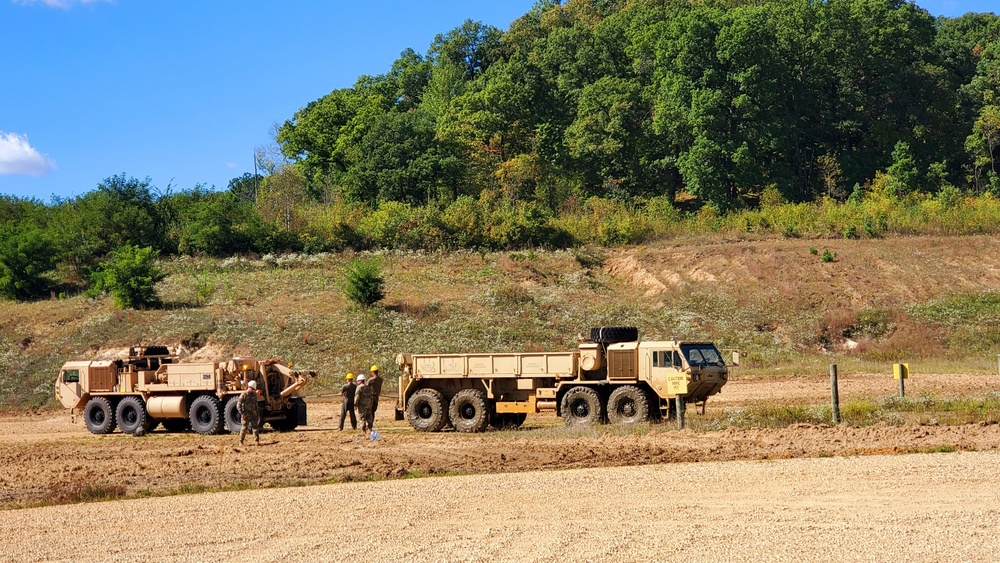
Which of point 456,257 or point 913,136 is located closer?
point 456,257

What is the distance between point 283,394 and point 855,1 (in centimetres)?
6803

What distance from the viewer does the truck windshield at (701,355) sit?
25266mm

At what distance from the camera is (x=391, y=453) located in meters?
22.2

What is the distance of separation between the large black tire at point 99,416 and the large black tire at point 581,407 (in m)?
13.0

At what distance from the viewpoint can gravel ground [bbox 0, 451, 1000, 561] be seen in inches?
496

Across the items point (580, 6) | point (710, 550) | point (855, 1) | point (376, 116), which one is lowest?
point (710, 550)

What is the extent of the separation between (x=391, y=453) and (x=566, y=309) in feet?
93.1

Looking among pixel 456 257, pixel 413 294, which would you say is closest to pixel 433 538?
pixel 413 294

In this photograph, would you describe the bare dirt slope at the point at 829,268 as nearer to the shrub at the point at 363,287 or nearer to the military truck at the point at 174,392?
the shrub at the point at 363,287

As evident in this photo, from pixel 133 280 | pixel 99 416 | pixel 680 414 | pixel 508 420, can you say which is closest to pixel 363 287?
pixel 133 280

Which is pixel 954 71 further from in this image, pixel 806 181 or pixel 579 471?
pixel 579 471

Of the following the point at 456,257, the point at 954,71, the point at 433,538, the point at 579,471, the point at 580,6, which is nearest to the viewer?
the point at 433,538

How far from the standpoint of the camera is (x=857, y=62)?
81812mm

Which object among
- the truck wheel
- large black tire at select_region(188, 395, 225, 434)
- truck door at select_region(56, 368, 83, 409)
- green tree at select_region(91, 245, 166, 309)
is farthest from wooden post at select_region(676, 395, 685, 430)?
green tree at select_region(91, 245, 166, 309)
